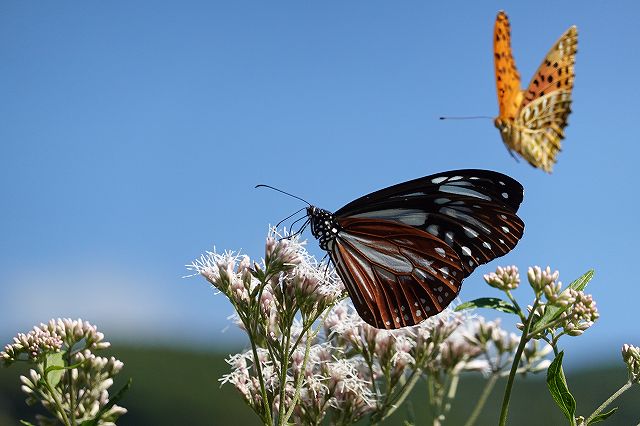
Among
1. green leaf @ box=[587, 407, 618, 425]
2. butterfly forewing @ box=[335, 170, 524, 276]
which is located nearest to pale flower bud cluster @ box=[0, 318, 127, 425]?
butterfly forewing @ box=[335, 170, 524, 276]

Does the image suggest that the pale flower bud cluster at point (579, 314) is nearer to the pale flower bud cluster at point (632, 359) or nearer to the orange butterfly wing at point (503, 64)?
the pale flower bud cluster at point (632, 359)

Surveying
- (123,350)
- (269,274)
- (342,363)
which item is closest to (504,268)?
(342,363)

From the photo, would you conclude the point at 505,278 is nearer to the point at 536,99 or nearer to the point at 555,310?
the point at 555,310

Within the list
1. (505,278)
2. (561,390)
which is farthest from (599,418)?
(505,278)

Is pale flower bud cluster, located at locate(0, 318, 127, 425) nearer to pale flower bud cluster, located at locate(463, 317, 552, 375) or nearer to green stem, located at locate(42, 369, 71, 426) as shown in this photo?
green stem, located at locate(42, 369, 71, 426)

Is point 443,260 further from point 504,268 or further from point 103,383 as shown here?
point 103,383
